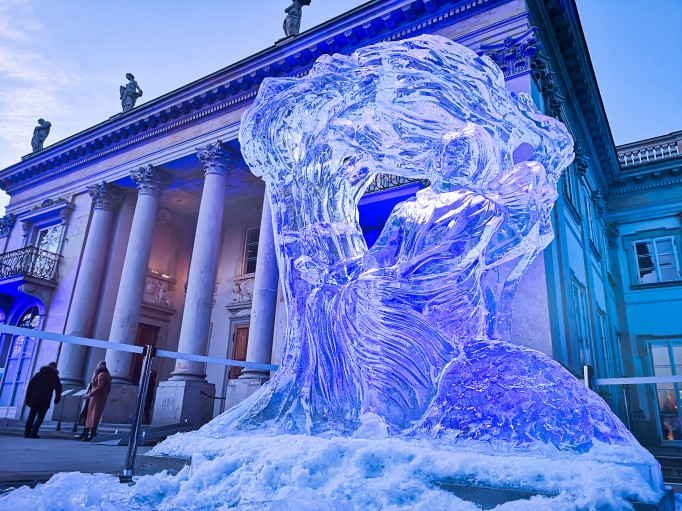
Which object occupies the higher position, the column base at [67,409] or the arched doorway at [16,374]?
the arched doorway at [16,374]

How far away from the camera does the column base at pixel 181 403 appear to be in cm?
1066

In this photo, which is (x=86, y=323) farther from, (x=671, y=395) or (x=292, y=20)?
(x=671, y=395)

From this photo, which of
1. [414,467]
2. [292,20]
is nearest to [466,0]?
[292,20]

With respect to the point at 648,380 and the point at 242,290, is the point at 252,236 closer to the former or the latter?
the point at 242,290

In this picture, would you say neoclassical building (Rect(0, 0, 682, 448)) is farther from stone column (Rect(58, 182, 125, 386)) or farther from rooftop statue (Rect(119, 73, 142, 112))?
rooftop statue (Rect(119, 73, 142, 112))

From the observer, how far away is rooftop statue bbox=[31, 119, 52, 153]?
64.1 feet

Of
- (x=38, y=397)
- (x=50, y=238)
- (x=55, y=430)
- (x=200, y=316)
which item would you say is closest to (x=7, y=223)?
(x=50, y=238)

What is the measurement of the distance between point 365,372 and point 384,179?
7.42 m

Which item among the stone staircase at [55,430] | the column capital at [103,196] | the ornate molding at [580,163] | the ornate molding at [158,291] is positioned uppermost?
the ornate molding at [580,163]

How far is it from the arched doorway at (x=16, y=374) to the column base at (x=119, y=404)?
4583mm

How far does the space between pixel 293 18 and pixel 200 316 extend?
8380 millimetres

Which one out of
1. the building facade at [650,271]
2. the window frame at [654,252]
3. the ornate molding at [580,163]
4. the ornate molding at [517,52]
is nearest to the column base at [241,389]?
the ornate molding at [517,52]

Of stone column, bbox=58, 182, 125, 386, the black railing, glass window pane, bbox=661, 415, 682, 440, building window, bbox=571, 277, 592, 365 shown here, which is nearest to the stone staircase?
stone column, bbox=58, 182, 125, 386

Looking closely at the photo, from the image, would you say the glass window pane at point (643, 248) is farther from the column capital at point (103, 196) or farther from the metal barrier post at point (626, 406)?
the column capital at point (103, 196)
